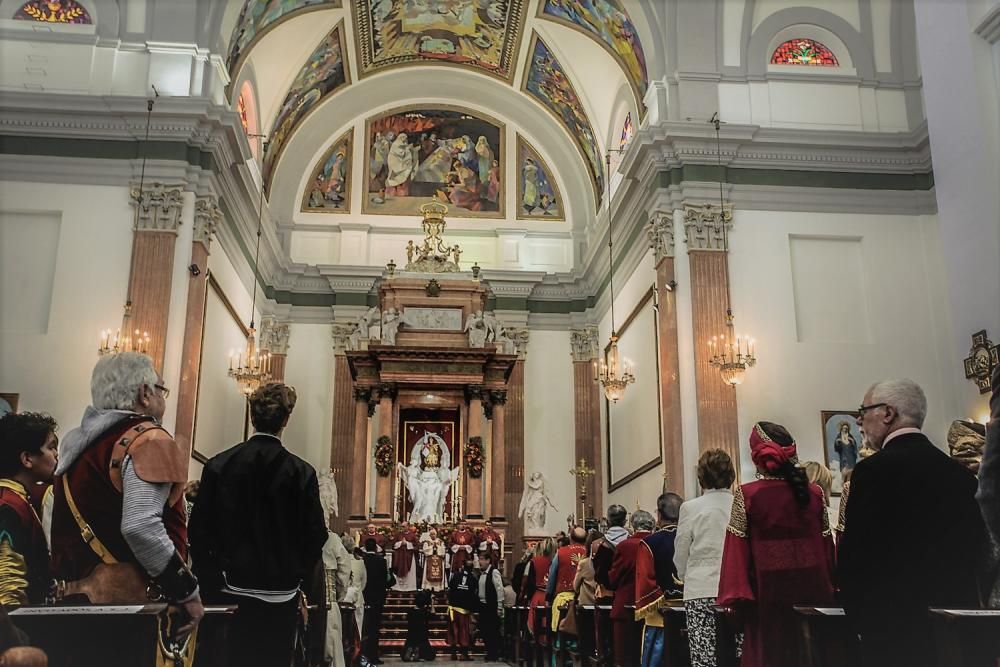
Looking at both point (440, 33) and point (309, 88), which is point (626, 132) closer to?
point (440, 33)

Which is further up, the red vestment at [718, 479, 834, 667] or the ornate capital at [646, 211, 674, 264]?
the ornate capital at [646, 211, 674, 264]

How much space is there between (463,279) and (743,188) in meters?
6.47

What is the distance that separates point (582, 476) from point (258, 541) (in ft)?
46.6

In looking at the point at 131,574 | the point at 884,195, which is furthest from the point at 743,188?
the point at 131,574

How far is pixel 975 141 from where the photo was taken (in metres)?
7.07

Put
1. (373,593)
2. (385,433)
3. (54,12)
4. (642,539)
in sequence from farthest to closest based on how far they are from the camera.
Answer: (385,433), (54,12), (373,593), (642,539)

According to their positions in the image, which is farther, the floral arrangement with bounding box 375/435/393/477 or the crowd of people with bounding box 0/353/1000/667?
the floral arrangement with bounding box 375/435/393/477

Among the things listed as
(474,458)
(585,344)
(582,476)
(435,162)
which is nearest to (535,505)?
(582,476)

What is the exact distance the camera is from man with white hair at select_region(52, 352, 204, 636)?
10.9ft

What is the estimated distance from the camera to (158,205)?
41.1 feet

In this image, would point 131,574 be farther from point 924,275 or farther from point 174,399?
point 924,275

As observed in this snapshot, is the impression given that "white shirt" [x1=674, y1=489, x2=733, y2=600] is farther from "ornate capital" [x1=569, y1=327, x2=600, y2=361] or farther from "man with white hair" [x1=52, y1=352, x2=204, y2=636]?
"ornate capital" [x1=569, y1=327, x2=600, y2=361]

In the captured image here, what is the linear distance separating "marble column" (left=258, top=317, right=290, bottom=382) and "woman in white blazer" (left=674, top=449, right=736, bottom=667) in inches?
553

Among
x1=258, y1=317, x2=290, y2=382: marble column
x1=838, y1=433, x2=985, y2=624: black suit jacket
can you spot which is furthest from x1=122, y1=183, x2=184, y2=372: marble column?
x1=838, y1=433, x2=985, y2=624: black suit jacket
